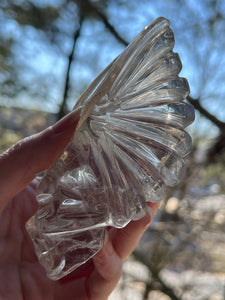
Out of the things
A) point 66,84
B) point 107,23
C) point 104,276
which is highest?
point 107,23

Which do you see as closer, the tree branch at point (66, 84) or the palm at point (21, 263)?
the palm at point (21, 263)

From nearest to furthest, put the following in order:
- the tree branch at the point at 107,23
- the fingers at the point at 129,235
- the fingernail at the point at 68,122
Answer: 1. the fingernail at the point at 68,122
2. the fingers at the point at 129,235
3. the tree branch at the point at 107,23

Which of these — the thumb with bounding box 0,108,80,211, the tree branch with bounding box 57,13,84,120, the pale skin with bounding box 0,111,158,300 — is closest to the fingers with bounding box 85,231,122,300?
the pale skin with bounding box 0,111,158,300

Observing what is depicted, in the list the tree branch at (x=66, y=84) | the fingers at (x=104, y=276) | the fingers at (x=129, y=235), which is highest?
the tree branch at (x=66, y=84)

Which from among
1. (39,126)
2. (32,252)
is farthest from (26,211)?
(39,126)

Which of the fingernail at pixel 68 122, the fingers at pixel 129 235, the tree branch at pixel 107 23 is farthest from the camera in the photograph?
the tree branch at pixel 107 23

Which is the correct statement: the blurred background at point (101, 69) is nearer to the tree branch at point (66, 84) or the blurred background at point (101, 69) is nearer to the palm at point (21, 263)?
the tree branch at point (66, 84)

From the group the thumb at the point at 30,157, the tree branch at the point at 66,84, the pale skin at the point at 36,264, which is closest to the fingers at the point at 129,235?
the pale skin at the point at 36,264

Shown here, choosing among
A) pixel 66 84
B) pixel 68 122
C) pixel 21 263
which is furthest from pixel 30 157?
pixel 66 84

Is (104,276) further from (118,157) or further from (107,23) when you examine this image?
(107,23)
